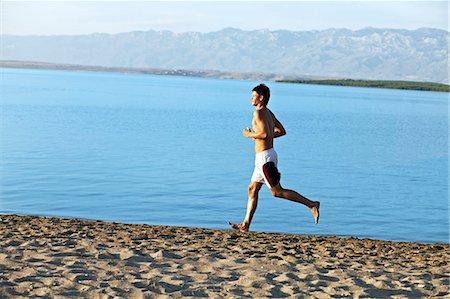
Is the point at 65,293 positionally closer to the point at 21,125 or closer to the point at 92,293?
the point at 92,293

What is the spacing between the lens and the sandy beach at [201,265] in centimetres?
680

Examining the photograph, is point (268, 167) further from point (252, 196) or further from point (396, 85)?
point (396, 85)

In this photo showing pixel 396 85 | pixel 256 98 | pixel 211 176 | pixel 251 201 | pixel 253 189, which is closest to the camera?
pixel 256 98

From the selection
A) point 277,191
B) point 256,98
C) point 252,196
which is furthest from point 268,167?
point 256,98

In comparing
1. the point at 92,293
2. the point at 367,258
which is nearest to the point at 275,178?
the point at 367,258

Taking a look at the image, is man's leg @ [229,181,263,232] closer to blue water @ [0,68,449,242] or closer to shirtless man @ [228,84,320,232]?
shirtless man @ [228,84,320,232]

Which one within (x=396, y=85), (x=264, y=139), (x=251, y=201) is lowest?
(x=396, y=85)

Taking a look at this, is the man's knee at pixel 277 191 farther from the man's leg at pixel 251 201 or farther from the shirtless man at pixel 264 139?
the man's leg at pixel 251 201

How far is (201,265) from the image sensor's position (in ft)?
25.5

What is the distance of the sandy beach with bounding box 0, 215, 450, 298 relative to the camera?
22.3ft

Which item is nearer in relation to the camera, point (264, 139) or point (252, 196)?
point (264, 139)

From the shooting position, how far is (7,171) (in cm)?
1859

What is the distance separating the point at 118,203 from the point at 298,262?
7.67m

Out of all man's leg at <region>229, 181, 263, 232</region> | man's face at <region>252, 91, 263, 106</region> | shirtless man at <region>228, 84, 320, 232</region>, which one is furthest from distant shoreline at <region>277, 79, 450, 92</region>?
man's face at <region>252, 91, 263, 106</region>
